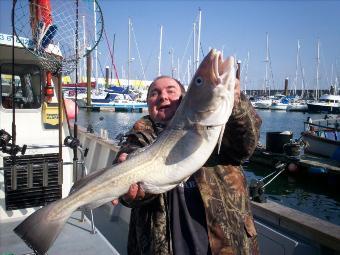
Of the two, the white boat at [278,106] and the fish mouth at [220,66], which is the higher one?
the fish mouth at [220,66]

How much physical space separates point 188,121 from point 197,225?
29.5 inches


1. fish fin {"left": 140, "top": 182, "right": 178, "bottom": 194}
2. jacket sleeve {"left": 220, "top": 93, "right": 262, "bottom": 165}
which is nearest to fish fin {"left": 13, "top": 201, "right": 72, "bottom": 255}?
fish fin {"left": 140, "top": 182, "right": 178, "bottom": 194}

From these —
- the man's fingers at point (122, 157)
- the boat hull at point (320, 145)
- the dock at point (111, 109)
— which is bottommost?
the boat hull at point (320, 145)

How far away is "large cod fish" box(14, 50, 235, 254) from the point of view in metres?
2.30

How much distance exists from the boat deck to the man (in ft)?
8.12

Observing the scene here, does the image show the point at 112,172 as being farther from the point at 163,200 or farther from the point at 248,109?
the point at 248,109

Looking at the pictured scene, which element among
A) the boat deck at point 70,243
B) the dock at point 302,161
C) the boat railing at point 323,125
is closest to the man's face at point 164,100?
the boat deck at point 70,243

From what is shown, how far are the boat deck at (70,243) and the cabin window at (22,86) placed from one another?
2034 millimetres

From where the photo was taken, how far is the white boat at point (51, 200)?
3.85 m

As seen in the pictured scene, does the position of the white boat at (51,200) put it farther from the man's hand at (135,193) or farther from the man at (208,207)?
the man's hand at (135,193)

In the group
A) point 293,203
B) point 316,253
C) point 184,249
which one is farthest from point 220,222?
point 293,203

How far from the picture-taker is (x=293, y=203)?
1453 cm

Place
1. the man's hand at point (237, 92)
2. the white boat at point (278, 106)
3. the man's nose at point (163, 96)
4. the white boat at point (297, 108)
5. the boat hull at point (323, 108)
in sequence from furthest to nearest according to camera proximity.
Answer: the white boat at point (278, 106), the white boat at point (297, 108), the boat hull at point (323, 108), the man's nose at point (163, 96), the man's hand at point (237, 92)

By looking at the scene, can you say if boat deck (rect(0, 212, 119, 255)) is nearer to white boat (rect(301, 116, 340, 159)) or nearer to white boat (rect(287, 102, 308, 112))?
white boat (rect(301, 116, 340, 159))
